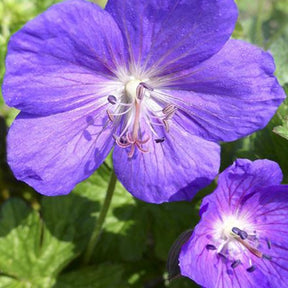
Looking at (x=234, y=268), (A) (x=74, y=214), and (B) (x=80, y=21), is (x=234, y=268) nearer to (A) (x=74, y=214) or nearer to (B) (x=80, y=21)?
(A) (x=74, y=214)

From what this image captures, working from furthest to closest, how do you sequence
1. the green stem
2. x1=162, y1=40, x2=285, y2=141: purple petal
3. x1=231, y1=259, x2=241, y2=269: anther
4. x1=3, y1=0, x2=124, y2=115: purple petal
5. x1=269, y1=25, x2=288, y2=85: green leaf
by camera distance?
x1=269, y1=25, x2=288, y2=85: green leaf → the green stem → x1=231, y1=259, x2=241, y2=269: anther → x1=162, y1=40, x2=285, y2=141: purple petal → x1=3, y1=0, x2=124, y2=115: purple petal

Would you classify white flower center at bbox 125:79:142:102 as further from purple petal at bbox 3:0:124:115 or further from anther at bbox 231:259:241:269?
anther at bbox 231:259:241:269

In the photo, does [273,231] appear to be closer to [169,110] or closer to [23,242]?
[169,110]

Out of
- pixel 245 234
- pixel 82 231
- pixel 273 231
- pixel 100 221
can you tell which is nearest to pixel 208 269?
pixel 245 234

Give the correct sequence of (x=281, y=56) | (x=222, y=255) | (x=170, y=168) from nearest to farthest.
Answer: (x=170, y=168), (x=222, y=255), (x=281, y=56)

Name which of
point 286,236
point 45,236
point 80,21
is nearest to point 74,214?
point 45,236

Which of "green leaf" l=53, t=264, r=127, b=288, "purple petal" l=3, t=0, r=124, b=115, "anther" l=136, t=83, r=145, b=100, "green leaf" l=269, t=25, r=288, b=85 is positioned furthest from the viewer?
"green leaf" l=269, t=25, r=288, b=85

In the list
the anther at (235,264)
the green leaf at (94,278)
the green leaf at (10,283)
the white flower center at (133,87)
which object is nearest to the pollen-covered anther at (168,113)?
the white flower center at (133,87)

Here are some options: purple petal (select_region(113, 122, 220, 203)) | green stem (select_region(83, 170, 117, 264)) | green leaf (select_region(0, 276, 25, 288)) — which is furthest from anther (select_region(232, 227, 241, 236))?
green leaf (select_region(0, 276, 25, 288))

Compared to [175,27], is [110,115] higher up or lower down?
lower down
